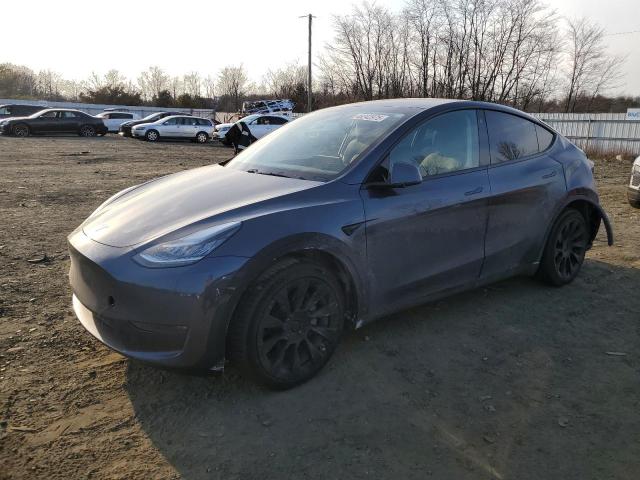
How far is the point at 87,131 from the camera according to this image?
28484mm

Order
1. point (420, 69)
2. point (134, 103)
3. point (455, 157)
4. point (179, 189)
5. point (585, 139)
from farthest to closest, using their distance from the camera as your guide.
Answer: point (134, 103) → point (420, 69) → point (585, 139) → point (455, 157) → point (179, 189)

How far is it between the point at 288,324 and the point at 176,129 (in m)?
28.0

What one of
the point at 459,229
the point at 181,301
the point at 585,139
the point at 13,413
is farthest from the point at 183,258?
the point at 585,139

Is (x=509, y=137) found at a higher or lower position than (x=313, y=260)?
higher

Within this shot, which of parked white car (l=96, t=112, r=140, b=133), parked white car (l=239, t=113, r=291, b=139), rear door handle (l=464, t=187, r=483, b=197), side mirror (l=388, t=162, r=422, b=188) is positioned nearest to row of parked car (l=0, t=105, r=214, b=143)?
parked white car (l=96, t=112, r=140, b=133)

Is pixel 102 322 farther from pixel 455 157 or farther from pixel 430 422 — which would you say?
pixel 455 157

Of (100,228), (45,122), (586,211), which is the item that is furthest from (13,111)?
(586,211)

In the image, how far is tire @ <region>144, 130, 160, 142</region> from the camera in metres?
28.2

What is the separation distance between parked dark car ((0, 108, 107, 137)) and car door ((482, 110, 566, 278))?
92.1 feet

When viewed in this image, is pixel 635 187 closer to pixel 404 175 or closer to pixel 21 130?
pixel 404 175

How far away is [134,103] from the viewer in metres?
61.9

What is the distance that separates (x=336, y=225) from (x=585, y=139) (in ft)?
83.6

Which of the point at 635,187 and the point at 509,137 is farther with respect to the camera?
the point at 635,187

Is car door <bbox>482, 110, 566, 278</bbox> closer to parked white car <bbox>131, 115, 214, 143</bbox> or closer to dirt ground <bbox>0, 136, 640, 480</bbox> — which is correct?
dirt ground <bbox>0, 136, 640, 480</bbox>
